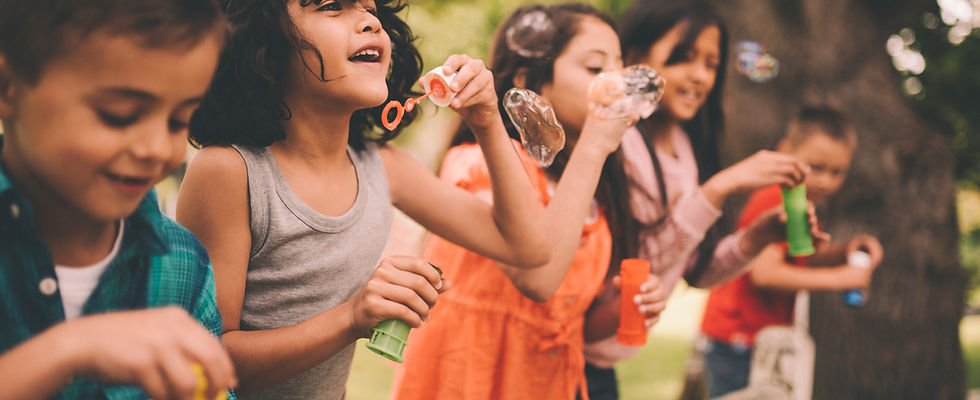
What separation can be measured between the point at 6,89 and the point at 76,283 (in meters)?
0.27

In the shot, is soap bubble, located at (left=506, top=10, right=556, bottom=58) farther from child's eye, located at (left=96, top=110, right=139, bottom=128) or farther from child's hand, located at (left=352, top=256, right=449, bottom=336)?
child's eye, located at (left=96, top=110, right=139, bottom=128)

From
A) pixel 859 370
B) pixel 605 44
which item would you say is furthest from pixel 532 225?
pixel 859 370

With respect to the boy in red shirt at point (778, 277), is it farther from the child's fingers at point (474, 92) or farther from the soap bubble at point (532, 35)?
the child's fingers at point (474, 92)

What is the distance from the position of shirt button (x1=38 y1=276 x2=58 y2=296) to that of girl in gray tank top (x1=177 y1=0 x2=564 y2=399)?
319 mm

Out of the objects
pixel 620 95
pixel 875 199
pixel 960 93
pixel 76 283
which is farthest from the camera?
pixel 960 93

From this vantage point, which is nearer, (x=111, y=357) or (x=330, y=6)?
(x=111, y=357)

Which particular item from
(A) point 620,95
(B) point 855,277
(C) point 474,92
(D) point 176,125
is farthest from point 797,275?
(D) point 176,125

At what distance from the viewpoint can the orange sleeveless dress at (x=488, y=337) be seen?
1852mm

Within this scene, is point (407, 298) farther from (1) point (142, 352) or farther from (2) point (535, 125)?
(2) point (535, 125)

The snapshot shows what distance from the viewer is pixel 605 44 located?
193 centimetres

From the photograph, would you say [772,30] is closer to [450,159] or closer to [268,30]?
[450,159]

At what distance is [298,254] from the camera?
4.54 feet

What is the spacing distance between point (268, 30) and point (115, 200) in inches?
21.4

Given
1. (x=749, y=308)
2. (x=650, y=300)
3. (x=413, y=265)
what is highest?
(x=749, y=308)
